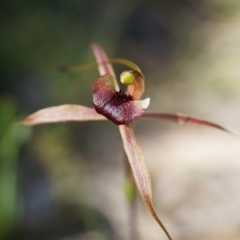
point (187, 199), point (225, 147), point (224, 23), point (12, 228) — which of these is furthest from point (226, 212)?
point (224, 23)

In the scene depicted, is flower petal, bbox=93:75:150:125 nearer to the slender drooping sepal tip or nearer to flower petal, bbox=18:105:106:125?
flower petal, bbox=18:105:106:125

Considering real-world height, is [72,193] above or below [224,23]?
below

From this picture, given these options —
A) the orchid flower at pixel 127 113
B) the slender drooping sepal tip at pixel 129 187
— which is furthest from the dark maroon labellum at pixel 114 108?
the slender drooping sepal tip at pixel 129 187

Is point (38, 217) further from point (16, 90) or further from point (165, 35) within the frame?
point (165, 35)

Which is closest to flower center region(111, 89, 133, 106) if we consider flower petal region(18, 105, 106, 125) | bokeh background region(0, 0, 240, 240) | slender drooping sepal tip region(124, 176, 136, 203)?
flower petal region(18, 105, 106, 125)

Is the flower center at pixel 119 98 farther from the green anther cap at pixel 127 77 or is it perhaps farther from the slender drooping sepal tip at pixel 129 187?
the slender drooping sepal tip at pixel 129 187

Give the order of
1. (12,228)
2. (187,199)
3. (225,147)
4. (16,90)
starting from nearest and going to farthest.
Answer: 1. (12,228)
2. (187,199)
3. (225,147)
4. (16,90)

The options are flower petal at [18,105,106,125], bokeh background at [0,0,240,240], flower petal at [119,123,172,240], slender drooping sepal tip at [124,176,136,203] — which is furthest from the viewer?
bokeh background at [0,0,240,240]
